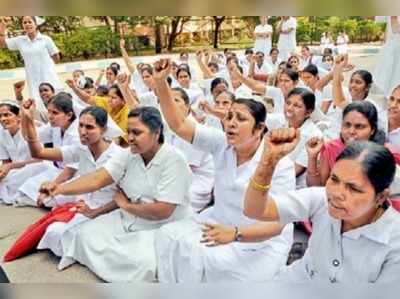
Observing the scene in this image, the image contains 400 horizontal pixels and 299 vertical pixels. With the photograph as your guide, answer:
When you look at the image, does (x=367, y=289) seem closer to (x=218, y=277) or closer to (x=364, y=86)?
(x=218, y=277)

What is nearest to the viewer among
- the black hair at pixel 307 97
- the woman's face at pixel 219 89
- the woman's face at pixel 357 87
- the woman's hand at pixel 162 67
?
the woman's hand at pixel 162 67

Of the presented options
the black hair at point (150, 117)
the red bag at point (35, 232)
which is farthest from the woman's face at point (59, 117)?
the black hair at point (150, 117)

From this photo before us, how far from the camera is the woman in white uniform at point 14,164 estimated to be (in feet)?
7.99

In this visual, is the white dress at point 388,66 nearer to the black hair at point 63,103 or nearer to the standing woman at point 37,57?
the standing woman at point 37,57

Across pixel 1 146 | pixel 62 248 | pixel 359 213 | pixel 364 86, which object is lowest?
pixel 62 248

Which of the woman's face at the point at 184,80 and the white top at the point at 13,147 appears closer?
Answer: the white top at the point at 13,147

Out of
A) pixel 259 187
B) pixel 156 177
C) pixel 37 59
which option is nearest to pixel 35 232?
pixel 156 177

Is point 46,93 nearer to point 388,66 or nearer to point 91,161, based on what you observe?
point 91,161

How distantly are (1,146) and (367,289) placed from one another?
87.0 inches

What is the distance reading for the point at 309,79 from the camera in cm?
249

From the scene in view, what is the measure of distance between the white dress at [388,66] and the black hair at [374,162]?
42cm

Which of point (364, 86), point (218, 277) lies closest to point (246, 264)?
point (218, 277)

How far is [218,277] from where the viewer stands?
1.51 m

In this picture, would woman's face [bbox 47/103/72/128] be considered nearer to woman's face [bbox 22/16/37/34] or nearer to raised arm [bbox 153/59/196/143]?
raised arm [bbox 153/59/196/143]
